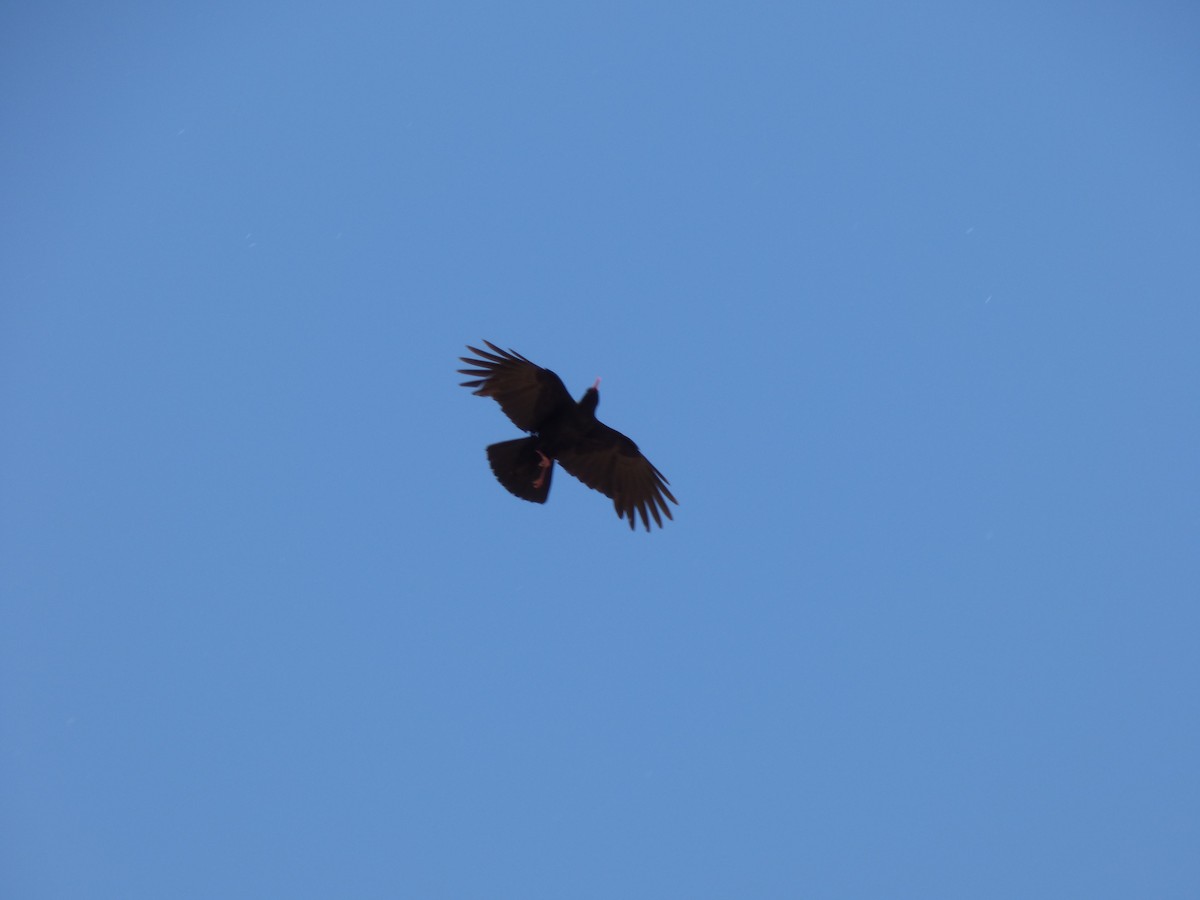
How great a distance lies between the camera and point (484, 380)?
36.3ft

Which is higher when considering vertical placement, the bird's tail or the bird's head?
the bird's head

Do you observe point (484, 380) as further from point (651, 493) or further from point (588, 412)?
point (651, 493)

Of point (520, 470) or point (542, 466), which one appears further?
point (542, 466)

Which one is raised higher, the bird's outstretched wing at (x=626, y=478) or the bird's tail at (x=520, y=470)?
the bird's outstretched wing at (x=626, y=478)

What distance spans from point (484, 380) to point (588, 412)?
1097mm

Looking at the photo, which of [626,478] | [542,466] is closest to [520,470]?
[542,466]

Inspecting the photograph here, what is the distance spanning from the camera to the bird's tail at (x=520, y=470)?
10.8 metres

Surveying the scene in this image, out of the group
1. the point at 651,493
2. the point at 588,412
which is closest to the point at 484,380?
the point at 588,412

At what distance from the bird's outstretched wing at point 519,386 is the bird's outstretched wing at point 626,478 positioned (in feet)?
2.34

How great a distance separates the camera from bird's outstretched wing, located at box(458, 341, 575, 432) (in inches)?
434

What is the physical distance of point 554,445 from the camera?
1113cm

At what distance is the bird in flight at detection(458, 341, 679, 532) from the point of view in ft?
35.6

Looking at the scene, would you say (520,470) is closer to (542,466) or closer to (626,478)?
(542,466)

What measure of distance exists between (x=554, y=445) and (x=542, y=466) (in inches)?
11.7
